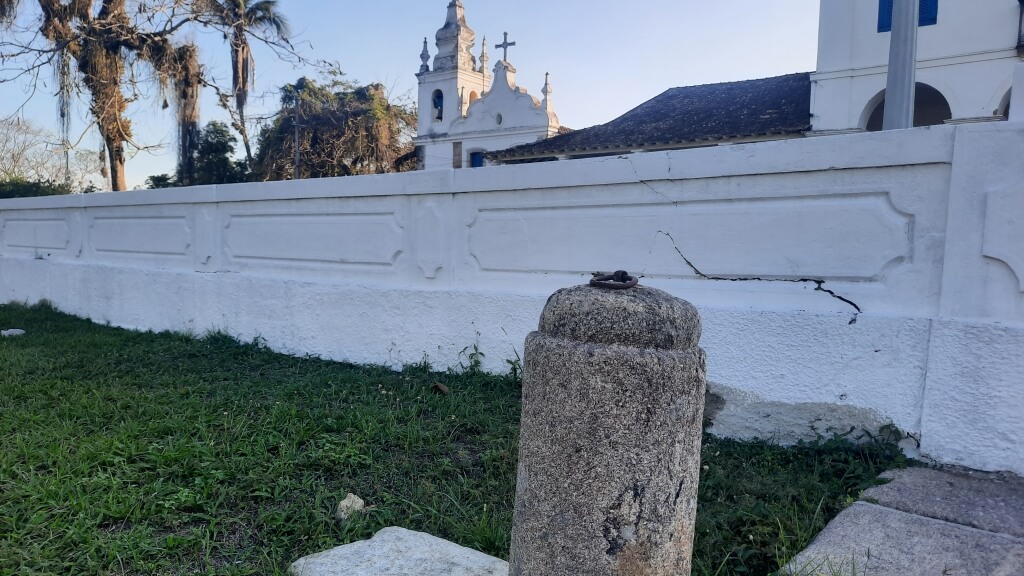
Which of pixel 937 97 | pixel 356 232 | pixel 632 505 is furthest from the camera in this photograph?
pixel 937 97

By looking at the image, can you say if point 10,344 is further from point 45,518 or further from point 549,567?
point 549,567

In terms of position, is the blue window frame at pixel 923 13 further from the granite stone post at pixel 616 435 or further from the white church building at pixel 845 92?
the granite stone post at pixel 616 435

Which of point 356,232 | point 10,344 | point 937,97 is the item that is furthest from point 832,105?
point 10,344

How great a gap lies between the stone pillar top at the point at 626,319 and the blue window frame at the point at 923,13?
15.0 metres

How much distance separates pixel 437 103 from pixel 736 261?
25.8 metres

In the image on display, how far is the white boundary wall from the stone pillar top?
2031 mm

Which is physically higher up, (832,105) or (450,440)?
(832,105)

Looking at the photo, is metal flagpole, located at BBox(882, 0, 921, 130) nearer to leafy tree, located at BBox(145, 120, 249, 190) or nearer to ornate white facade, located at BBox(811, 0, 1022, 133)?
ornate white facade, located at BBox(811, 0, 1022, 133)

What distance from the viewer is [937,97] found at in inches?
610

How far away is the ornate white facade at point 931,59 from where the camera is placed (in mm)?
13375

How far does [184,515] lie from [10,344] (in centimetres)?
496

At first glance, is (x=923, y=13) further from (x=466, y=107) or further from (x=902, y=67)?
(x=466, y=107)

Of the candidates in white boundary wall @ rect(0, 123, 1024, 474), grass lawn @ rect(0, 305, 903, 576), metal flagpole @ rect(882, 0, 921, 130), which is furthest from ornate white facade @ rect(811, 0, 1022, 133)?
grass lawn @ rect(0, 305, 903, 576)

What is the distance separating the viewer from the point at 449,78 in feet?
88.9
